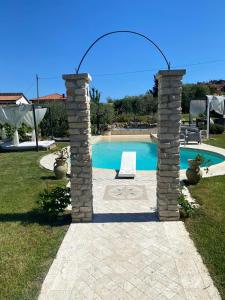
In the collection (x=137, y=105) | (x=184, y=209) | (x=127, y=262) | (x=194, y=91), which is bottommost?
(x=127, y=262)

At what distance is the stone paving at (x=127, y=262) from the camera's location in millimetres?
3756

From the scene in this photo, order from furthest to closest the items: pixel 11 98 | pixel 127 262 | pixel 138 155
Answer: pixel 11 98 < pixel 138 155 < pixel 127 262

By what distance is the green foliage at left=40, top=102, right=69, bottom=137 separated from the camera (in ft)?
73.2

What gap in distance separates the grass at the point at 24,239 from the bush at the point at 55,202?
0.29 m

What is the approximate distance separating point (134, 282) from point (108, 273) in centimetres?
43

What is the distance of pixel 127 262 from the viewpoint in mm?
4441

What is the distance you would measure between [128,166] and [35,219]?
5025 mm

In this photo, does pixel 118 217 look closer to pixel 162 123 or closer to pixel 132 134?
pixel 162 123

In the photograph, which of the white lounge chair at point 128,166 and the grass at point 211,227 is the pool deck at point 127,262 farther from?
the white lounge chair at point 128,166

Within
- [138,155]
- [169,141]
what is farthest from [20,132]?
[169,141]

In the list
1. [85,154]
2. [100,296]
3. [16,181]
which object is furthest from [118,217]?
[16,181]

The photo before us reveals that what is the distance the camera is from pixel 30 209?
6809mm

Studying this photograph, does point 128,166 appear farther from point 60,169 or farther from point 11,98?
point 11,98

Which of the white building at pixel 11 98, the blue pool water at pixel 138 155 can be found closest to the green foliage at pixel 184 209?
the blue pool water at pixel 138 155
